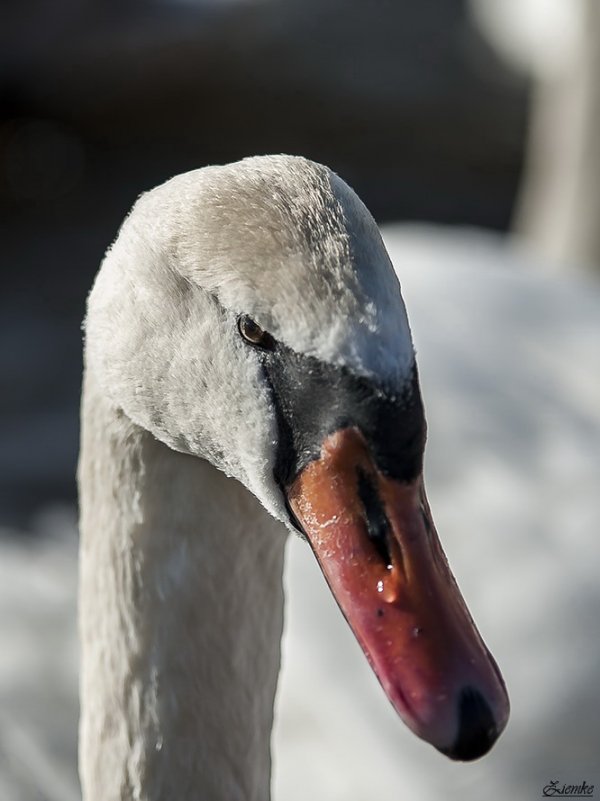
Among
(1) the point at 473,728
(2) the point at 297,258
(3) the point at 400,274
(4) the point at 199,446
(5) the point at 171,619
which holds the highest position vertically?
(3) the point at 400,274

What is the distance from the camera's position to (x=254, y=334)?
165 cm

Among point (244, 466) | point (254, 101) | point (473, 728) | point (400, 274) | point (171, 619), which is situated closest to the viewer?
point (473, 728)

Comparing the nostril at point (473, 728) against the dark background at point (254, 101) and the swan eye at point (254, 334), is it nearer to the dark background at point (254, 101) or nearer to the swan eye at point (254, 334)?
the swan eye at point (254, 334)

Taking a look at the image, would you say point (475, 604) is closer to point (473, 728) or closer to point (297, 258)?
point (473, 728)

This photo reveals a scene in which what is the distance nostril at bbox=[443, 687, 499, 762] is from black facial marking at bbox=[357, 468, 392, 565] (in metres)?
0.18

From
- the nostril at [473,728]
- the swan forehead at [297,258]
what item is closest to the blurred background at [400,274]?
the nostril at [473,728]

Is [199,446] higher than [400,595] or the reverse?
higher

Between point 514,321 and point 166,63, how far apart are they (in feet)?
13.4

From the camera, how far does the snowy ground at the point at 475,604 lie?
2.67 m

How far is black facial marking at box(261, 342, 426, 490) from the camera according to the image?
1.57m

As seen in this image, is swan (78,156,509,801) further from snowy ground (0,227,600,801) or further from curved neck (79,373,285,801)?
snowy ground (0,227,600,801)

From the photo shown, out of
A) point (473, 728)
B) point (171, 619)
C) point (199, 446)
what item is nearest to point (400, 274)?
point (171, 619)

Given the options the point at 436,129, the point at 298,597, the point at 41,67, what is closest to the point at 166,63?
the point at 41,67

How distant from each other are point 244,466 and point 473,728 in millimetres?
416
